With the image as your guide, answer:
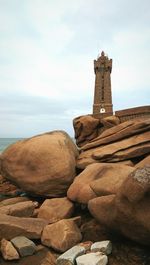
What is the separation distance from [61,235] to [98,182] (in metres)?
1.70

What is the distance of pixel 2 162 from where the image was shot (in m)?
9.43

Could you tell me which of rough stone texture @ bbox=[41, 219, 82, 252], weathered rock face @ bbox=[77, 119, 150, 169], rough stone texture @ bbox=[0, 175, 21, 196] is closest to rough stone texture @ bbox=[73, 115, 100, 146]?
weathered rock face @ bbox=[77, 119, 150, 169]

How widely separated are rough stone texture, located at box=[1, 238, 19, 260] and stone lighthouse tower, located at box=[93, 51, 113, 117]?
41.8 metres

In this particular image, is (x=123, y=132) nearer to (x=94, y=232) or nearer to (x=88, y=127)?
(x=88, y=127)

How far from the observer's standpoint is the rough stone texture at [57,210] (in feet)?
23.1

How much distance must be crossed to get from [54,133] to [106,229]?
4876 mm

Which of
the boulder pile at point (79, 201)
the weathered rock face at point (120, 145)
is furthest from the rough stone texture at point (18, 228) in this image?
Answer: the weathered rock face at point (120, 145)

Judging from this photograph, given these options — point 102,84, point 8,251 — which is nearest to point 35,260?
point 8,251

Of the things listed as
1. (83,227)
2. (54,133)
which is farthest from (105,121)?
(83,227)

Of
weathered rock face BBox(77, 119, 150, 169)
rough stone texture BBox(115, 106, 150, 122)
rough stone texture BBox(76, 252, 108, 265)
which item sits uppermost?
rough stone texture BBox(115, 106, 150, 122)

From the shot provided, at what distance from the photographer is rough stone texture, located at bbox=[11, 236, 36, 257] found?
537 cm

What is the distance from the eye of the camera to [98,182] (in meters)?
6.64

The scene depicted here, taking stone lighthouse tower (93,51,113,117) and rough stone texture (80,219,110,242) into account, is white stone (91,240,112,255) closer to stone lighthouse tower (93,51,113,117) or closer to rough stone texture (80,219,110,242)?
rough stone texture (80,219,110,242)

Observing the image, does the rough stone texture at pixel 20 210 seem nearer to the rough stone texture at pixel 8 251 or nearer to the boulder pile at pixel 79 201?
the boulder pile at pixel 79 201
